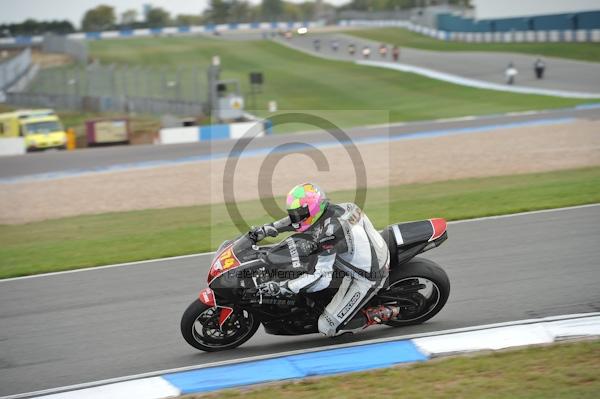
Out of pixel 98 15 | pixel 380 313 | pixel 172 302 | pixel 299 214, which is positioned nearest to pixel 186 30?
pixel 98 15

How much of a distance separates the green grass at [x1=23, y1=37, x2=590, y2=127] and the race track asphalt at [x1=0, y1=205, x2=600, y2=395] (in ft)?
89.3

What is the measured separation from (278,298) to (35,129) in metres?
29.3

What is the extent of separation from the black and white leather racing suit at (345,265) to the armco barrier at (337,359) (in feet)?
1.19

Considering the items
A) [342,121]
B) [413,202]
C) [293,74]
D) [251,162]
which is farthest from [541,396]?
[293,74]

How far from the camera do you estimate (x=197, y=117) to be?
4041 cm

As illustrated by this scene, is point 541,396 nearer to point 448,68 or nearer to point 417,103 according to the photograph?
point 417,103

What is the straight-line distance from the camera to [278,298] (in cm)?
779

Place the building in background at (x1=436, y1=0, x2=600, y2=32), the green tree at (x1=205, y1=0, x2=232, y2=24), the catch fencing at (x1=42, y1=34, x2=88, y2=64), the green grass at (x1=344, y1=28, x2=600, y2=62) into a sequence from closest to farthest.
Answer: the green grass at (x1=344, y1=28, x2=600, y2=62)
the building in background at (x1=436, y1=0, x2=600, y2=32)
the catch fencing at (x1=42, y1=34, x2=88, y2=64)
the green tree at (x1=205, y1=0, x2=232, y2=24)

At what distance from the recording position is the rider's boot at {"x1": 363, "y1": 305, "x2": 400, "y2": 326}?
8.05 metres

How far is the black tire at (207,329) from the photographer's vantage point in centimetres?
775

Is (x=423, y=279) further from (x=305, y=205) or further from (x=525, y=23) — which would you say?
(x=525, y=23)

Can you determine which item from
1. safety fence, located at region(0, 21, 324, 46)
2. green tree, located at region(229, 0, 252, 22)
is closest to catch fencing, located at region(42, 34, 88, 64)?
safety fence, located at region(0, 21, 324, 46)

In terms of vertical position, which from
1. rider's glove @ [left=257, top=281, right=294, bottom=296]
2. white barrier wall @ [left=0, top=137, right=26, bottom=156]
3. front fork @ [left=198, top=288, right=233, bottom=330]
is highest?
rider's glove @ [left=257, top=281, right=294, bottom=296]

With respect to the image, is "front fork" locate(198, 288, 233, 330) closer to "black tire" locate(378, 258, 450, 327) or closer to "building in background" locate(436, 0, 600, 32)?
"black tire" locate(378, 258, 450, 327)
